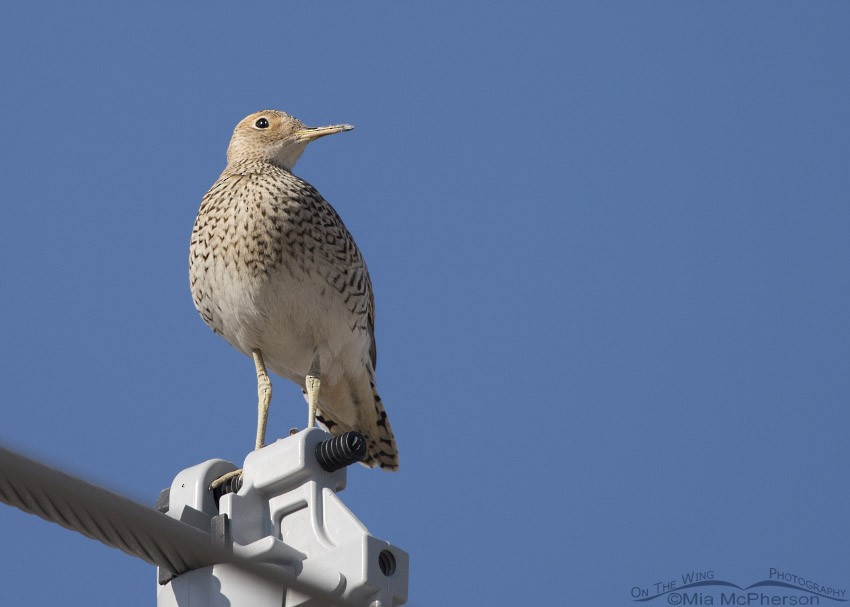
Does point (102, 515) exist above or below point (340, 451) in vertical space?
below

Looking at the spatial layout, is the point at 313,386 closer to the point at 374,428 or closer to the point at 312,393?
the point at 312,393

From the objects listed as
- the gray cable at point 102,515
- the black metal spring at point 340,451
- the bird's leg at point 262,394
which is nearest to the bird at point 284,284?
the bird's leg at point 262,394

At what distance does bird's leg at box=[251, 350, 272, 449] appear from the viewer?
12.7 m

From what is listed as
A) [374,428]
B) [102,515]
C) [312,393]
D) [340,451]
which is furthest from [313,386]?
[102,515]

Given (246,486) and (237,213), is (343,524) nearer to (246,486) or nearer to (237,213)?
(246,486)

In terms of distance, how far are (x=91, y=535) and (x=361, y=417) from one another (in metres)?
8.04

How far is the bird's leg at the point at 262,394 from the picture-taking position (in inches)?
500

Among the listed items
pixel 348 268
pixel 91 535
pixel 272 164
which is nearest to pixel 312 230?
pixel 348 268

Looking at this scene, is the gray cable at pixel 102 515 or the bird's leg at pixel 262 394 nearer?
the gray cable at pixel 102 515

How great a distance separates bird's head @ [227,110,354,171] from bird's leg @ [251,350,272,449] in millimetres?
1951

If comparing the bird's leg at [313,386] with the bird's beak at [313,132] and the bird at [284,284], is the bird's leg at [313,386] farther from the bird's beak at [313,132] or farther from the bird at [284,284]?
the bird's beak at [313,132]

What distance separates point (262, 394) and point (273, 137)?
2642 millimetres

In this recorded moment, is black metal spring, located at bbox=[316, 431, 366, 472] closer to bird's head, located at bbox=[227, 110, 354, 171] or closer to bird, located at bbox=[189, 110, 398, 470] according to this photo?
bird, located at bbox=[189, 110, 398, 470]

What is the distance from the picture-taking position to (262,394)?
1302 cm
